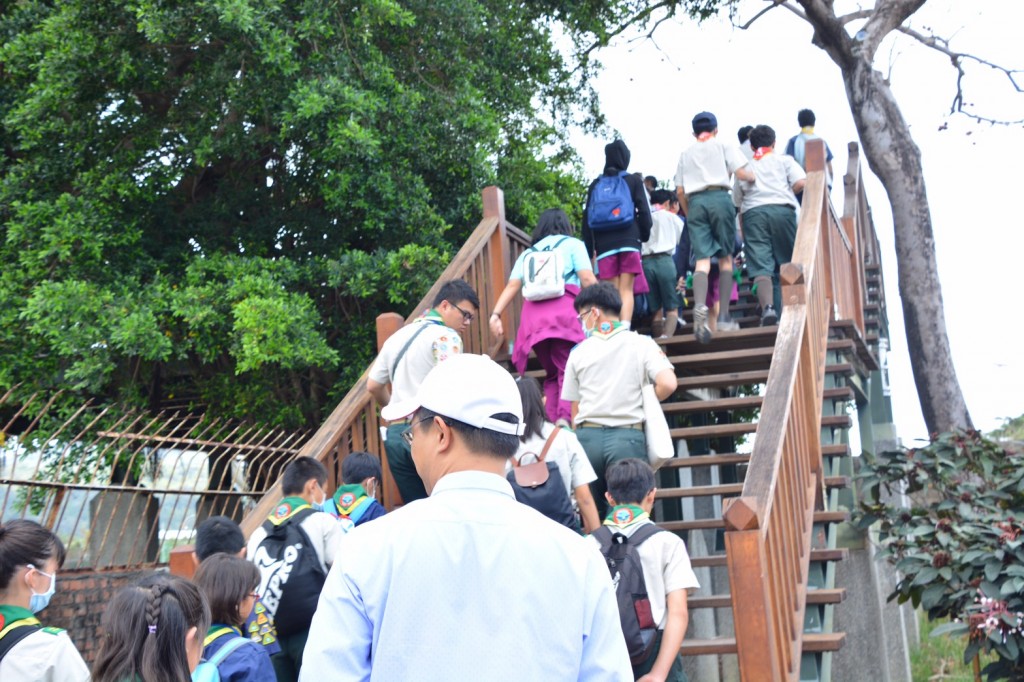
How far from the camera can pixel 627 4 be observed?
46.6 feet

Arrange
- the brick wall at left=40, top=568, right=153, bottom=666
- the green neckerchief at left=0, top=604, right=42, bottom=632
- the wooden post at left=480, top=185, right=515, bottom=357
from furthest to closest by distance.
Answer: the wooden post at left=480, top=185, right=515, bottom=357 < the brick wall at left=40, top=568, right=153, bottom=666 < the green neckerchief at left=0, top=604, right=42, bottom=632

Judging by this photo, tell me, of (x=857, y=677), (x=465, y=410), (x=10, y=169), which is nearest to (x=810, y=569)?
(x=857, y=677)

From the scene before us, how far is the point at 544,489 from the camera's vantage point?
502cm

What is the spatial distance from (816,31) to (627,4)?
2381 mm

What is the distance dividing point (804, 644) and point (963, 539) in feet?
7.49

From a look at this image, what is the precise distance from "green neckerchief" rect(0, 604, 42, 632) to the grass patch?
9.57 meters

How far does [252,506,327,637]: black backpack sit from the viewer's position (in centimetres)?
464

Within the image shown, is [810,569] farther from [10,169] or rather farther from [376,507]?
[10,169]

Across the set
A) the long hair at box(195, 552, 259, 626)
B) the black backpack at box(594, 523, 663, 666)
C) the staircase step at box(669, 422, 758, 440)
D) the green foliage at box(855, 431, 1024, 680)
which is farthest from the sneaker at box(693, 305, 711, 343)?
the long hair at box(195, 552, 259, 626)

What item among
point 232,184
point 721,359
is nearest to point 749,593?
point 721,359

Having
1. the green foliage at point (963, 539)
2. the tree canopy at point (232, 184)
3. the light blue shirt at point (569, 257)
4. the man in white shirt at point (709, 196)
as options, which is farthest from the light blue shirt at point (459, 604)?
the tree canopy at point (232, 184)

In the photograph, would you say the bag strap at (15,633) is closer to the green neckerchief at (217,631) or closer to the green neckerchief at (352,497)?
the green neckerchief at (217,631)

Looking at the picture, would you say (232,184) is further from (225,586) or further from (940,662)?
(940,662)

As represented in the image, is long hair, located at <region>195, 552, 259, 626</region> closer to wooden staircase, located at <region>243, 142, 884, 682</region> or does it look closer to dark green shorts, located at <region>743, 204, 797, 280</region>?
wooden staircase, located at <region>243, 142, 884, 682</region>
